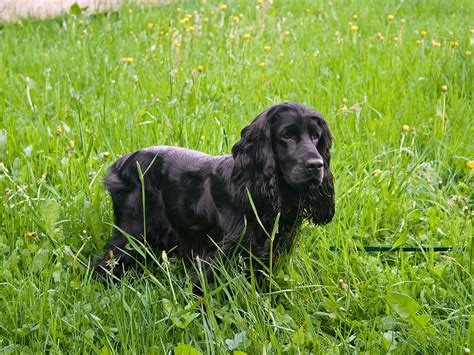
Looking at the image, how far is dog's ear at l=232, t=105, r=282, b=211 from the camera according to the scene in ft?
9.27

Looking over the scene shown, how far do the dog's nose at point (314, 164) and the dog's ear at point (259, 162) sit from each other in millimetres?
198

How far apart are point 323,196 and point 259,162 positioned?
0.36 meters

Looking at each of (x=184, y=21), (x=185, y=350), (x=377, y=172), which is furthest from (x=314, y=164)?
(x=184, y=21)

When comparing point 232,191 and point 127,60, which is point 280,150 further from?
point 127,60

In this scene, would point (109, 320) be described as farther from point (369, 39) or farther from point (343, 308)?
point (369, 39)

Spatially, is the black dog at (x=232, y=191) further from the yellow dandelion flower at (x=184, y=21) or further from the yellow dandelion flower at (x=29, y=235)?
the yellow dandelion flower at (x=184, y=21)

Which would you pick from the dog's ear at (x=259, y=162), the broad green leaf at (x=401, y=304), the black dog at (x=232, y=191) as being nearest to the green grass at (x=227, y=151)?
the broad green leaf at (x=401, y=304)

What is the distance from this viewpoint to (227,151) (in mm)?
4066

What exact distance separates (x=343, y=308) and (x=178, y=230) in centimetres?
86

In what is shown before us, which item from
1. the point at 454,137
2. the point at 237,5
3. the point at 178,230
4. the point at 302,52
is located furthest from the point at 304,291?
the point at 237,5

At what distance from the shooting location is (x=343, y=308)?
9.25 ft

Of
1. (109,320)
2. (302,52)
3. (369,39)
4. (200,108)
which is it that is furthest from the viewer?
(369,39)

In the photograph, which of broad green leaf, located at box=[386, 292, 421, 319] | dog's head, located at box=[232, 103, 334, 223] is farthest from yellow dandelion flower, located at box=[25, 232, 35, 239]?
broad green leaf, located at box=[386, 292, 421, 319]

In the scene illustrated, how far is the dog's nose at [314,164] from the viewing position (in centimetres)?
266
